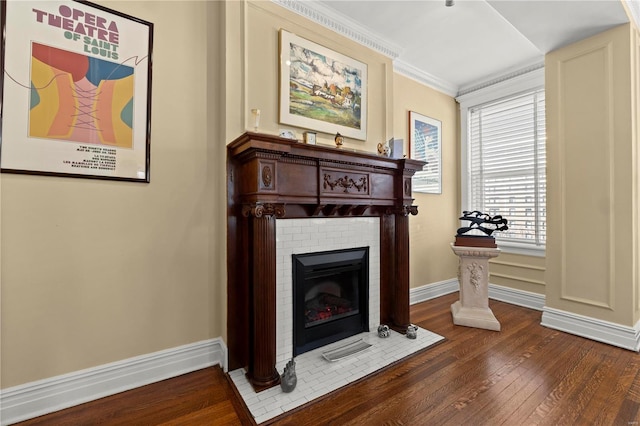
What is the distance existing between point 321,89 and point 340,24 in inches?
26.7

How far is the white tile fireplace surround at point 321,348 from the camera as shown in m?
1.71

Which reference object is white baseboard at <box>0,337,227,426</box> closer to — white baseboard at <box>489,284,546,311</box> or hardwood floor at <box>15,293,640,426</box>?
→ hardwood floor at <box>15,293,640,426</box>

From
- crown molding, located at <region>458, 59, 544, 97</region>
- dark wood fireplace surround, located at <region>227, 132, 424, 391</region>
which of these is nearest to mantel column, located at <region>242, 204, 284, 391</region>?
dark wood fireplace surround, located at <region>227, 132, 424, 391</region>

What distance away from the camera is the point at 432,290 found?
3633mm

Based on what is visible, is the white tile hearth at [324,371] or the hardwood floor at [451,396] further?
the white tile hearth at [324,371]

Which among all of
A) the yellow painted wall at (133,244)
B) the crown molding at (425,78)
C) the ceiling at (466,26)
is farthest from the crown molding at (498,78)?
the yellow painted wall at (133,244)

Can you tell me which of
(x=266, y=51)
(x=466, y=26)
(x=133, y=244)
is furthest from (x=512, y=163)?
(x=133, y=244)

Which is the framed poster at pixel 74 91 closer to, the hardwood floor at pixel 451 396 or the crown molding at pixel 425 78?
the hardwood floor at pixel 451 396

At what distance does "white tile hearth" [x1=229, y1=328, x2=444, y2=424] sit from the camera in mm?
1641

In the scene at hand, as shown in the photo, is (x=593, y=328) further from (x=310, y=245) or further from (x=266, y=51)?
(x=266, y=51)

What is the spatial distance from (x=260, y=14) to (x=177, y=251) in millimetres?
1930

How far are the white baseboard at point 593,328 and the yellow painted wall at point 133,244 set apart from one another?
3122mm

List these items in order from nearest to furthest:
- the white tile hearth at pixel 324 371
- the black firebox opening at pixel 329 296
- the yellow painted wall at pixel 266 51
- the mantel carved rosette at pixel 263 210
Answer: the white tile hearth at pixel 324 371, the mantel carved rosette at pixel 263 210, the yellow painted wall at pixel 266 51, the black firebox opening at pixel 329 296

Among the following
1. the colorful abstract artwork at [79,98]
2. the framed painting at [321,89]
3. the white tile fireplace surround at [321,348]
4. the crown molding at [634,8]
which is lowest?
the white tile fireplace surround at [321,348]
